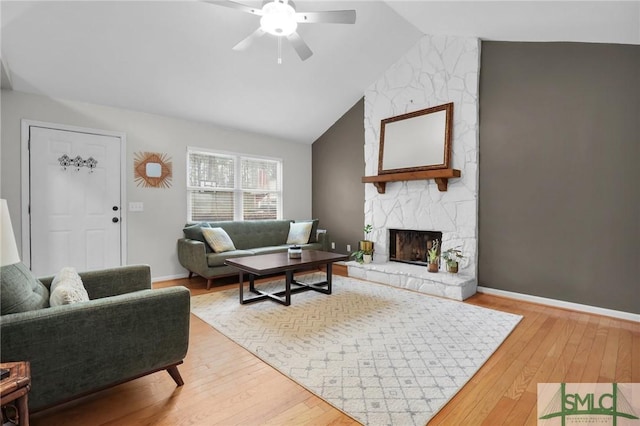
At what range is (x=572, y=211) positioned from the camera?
349 centimetres

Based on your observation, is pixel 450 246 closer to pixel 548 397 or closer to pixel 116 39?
pixel 548 397

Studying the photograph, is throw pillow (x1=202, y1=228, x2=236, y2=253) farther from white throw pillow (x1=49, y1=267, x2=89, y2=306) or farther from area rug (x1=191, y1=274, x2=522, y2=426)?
white throw pillow (x1=49, y1=267, x2=89, y2=306)

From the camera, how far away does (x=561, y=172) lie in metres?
3.56

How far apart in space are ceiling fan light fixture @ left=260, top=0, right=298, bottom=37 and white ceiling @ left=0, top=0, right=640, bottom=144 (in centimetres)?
82

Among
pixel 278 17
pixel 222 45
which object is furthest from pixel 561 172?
pixel 222 45

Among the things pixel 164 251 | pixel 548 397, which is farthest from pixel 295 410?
pixel 164 251

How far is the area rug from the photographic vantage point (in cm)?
190

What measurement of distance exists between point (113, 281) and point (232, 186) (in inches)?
132

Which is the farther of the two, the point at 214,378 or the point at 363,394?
the point at 214,378

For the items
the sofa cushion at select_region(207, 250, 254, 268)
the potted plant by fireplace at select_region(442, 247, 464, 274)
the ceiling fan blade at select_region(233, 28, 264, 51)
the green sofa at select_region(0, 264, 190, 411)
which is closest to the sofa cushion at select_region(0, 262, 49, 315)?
the green sofa at select_region(0, 264, 190, 411)

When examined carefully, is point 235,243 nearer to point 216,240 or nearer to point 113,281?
point 216,240

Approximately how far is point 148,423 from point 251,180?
4571 mm

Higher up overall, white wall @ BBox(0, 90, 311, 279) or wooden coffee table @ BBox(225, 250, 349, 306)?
white wall @ BBox(0, 90, 311, 279)

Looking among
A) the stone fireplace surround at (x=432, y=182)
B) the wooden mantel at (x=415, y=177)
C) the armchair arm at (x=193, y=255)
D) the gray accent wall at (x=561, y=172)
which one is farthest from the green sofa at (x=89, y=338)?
the gray accent wall at (x=561, y=172)
